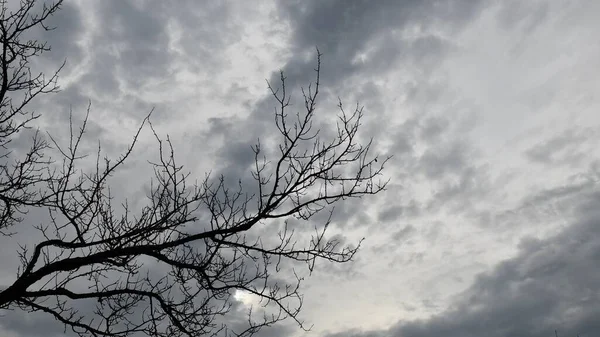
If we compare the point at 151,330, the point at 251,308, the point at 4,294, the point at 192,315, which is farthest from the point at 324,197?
the point at 4,294

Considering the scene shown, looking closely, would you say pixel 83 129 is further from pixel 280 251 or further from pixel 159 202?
pixel 280 251

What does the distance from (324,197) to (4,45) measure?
446 centimetres

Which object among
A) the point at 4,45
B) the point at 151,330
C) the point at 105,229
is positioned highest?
the point at 4,45

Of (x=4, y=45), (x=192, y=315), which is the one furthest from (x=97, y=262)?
(x=4, y=45)

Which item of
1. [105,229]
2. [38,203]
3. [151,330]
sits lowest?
[151,330]

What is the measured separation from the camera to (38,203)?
713 cm

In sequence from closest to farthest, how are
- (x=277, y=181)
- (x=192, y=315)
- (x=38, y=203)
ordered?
(x=277, y=181)
(x=192, y=315)
(x=38, y=203)

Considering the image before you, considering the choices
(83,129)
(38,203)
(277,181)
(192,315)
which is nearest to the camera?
(277,181)

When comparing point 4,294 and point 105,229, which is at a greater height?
point 105,229

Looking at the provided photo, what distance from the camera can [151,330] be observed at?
260 inches

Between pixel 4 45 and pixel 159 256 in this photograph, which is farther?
pixel 4 45

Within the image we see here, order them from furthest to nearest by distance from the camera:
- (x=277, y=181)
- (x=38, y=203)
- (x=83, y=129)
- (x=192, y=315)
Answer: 1. (x=38, y=203)
2. (x=192, y=315)
3. (x=83, y=129)
4. (x=277, y=181)

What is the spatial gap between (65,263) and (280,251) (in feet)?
7.66

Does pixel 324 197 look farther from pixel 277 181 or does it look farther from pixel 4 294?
pixel 4 294
